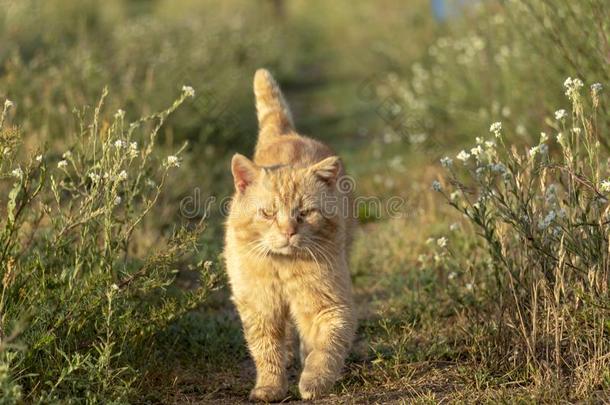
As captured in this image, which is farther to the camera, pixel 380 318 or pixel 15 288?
pixel 380 318

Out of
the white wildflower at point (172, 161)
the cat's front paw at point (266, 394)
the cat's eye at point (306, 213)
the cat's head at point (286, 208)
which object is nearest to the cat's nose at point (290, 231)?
the cat's head at point (286, 208)

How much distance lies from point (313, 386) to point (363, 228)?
3797mm

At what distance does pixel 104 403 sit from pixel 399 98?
312 inches

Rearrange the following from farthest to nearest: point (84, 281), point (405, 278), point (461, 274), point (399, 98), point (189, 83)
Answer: point (399, 98) → point (189, 83) → point (405, 278) → point (461, 274) → point (84, 281)

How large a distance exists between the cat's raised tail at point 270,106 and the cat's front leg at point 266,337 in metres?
1.61

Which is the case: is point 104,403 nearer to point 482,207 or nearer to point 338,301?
point 338,301

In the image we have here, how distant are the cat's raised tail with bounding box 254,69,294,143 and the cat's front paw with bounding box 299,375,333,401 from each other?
2.04 metres

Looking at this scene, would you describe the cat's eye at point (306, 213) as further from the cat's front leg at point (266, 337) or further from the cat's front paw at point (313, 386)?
the cat's front paw at point (313, 386)

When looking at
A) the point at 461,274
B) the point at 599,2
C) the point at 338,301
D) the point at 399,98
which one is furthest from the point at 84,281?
the point at 399,98

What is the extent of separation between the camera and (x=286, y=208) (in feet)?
13.5

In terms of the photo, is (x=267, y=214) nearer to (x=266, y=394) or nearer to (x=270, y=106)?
(x=266, y=394)

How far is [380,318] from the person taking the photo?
5.14 metres

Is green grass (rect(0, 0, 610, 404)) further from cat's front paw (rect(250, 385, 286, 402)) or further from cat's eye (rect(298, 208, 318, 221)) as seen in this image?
cat's eye (rect(298, 208, 318, 221))

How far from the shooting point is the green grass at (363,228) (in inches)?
144
